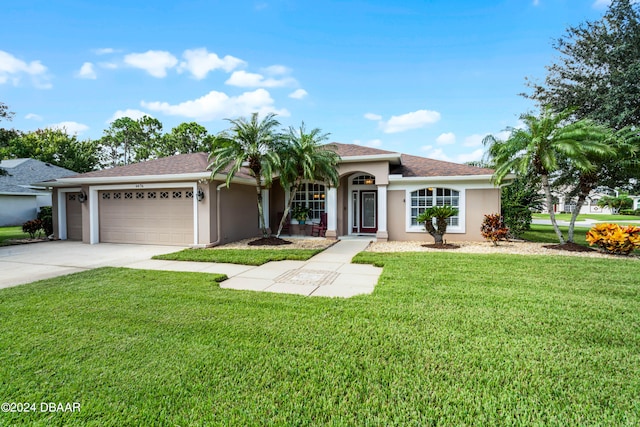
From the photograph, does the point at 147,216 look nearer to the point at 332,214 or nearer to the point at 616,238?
the point at 332,214

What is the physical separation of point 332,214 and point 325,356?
978 cm

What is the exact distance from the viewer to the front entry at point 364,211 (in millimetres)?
13945

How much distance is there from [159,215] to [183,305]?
845 centimetres

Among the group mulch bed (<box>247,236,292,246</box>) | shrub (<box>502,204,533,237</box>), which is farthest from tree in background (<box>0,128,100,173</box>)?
shrub (<box>502,204,533,237</box>)

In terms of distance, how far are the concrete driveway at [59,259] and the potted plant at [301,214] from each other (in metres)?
5.27

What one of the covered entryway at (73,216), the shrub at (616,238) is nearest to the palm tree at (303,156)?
the shrub at (616,238)

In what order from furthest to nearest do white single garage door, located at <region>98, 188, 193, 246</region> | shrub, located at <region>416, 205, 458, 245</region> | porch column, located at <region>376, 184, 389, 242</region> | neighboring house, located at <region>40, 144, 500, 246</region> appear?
porch column, located at <region>376, 184, 389, 242</region> → white single garage door, located at <region>98, 188, 193, 246</region> → neighboring house, located at <region>40, 144, 500, 246</region> → shrub, located at <region>416, 205, 458, 245</region>

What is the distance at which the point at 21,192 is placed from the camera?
20.6 metres

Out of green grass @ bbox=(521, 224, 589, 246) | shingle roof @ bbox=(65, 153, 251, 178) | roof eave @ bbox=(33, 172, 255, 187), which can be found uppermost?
shingle roof @ bbox=(65, 153, 251, 178)

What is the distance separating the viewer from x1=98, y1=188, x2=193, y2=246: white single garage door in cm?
1116

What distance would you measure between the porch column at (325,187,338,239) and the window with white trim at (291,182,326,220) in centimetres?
131

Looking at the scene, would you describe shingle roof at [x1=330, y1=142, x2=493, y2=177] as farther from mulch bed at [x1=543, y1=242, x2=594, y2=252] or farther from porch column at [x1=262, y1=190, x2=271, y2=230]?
porch column at [x1=262, y1=190, x2=271, y2=230]

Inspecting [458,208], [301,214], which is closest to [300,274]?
[301,214]

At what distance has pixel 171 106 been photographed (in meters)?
31.7
